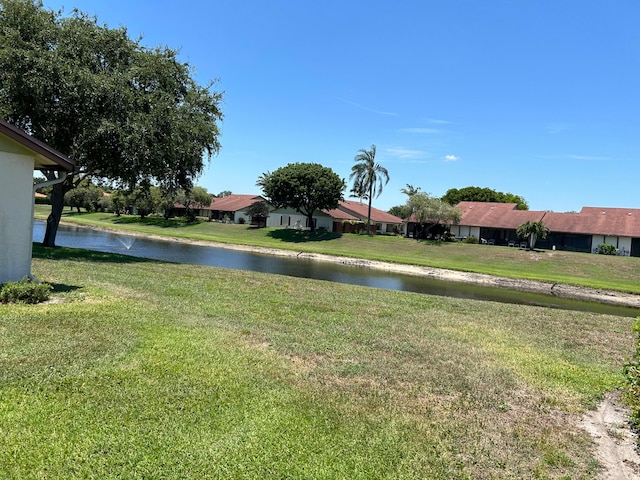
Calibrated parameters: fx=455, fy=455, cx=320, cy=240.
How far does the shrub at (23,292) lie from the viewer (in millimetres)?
8219

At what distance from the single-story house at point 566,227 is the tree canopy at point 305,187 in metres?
15.8

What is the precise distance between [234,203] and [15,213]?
226 ft

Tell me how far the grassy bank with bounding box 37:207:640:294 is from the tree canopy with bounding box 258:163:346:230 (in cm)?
394

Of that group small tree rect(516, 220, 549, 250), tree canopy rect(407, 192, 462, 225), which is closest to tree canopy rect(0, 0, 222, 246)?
tree canopy rect(407, 192, 462, 225)

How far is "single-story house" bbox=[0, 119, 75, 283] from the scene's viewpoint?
29.4 feet

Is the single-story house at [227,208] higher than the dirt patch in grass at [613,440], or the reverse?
the single-story house at [227,208]

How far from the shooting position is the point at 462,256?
142ft

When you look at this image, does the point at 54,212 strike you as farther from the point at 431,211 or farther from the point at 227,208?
the point at 227,208

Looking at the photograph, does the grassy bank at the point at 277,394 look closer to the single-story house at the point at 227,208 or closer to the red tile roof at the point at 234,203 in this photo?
the single-story house at the point at 227,208

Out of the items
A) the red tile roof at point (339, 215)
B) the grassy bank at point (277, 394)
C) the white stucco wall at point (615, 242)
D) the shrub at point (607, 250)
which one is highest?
the red tile roof at point (339, 215)

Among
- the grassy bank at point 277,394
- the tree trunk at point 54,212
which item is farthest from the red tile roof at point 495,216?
the grassy bank at point 277,394

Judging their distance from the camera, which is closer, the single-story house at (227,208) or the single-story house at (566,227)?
the single-story house at (566,227)

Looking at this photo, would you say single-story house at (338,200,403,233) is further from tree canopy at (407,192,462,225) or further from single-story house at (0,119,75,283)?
single-story house at (0,119,75,283)

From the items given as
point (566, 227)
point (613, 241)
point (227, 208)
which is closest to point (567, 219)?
point (566, 227)
